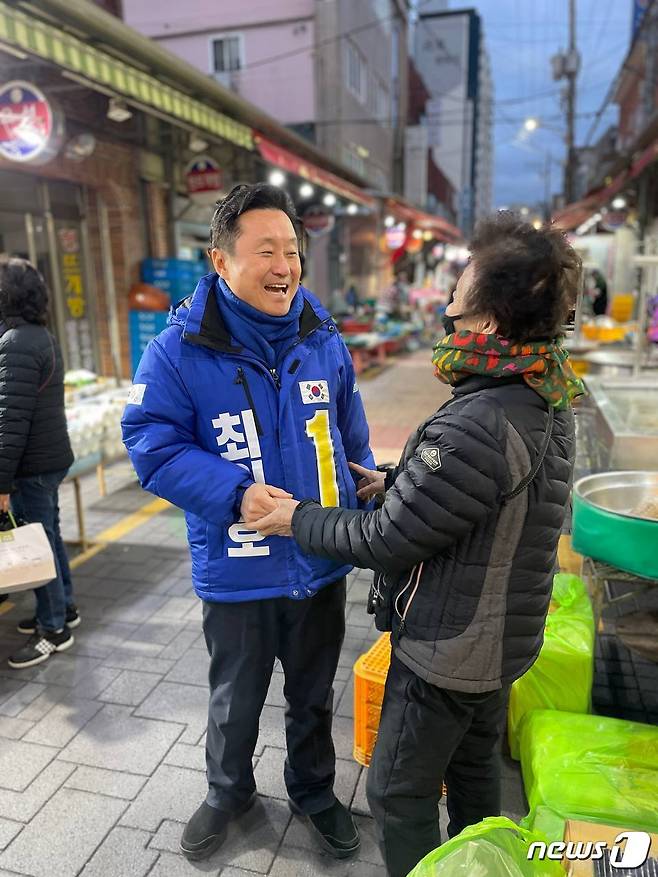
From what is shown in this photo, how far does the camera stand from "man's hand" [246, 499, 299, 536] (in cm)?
179

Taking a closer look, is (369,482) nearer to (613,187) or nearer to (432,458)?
(432,458)

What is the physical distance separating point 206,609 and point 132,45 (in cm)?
601

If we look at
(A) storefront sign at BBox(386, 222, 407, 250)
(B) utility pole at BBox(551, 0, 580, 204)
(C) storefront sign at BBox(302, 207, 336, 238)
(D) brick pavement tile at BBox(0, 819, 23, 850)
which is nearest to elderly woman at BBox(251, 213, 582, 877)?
(D) brick pavement tile at BBox(0, 819, 23, 850)

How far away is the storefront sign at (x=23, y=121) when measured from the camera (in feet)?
18.0

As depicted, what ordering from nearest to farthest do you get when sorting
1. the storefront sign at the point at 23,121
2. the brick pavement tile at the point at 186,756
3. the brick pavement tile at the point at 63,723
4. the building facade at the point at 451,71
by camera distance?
1. the brick pavement tile at the point at 186,756
2. the brick pavement tile at the point at 63,723
3. the storefront sign at the point at 23,121
4. the building facade at the point at 451,71

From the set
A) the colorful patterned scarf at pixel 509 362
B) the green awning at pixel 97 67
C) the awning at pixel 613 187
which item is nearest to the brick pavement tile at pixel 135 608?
the colorful patterned scarf at pixel 509 362

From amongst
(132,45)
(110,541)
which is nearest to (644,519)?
Result: (110,541)

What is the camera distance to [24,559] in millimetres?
3123

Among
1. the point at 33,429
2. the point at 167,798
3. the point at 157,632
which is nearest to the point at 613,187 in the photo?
the point at 157,632

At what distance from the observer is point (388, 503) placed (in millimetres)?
1593

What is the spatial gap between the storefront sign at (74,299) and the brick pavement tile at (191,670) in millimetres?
6408

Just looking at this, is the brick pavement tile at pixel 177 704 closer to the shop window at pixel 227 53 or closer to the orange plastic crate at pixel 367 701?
the orange plastic crate at pixel 367 701

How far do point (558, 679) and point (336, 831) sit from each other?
3.46 ft

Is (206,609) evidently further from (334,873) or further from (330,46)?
(330,46)
